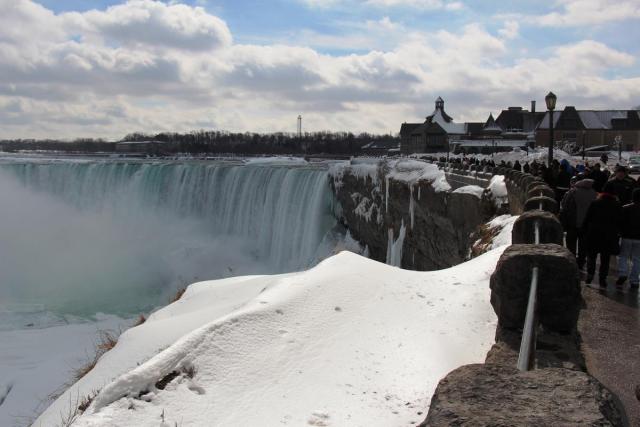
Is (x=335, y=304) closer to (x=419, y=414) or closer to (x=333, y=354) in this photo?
(x=333, y=354)

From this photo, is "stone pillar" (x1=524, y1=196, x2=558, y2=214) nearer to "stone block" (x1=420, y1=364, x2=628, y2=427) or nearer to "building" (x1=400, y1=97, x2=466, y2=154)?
"stone block" (x1=420, y1=364, x2=628, y2=427)

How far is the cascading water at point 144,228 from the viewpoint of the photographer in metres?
32.8

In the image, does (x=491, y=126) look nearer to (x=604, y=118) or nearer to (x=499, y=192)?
(x=604, y=118)

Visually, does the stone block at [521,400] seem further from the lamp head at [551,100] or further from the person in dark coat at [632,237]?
the lamp head at [551,100]

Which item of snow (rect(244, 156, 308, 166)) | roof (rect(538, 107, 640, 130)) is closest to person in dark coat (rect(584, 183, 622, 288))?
snow (rect(244, 156, 308, 166))

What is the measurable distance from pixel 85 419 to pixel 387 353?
2407mm

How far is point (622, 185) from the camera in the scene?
868cm

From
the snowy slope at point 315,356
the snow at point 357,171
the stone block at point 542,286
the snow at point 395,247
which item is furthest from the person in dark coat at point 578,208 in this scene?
the snow at point 357,171

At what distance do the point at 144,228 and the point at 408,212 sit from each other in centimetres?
2182

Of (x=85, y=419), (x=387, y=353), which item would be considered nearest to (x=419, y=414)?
(x=387, y=353)

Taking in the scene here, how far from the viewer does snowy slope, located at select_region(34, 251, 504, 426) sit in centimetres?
408

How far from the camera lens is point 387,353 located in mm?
5000

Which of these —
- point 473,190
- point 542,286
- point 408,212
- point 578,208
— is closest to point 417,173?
point 408,212

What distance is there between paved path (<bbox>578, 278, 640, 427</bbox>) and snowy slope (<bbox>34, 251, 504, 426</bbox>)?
85cm
